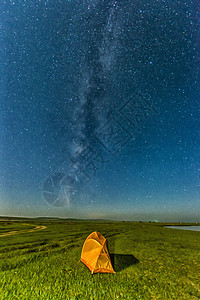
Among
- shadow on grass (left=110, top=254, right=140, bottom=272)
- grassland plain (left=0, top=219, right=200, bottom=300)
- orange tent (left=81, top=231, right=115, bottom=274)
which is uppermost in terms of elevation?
orange tent (left=81, top=231, right=115, bottom=274)

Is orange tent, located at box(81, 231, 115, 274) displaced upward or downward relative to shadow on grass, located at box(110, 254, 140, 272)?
upward

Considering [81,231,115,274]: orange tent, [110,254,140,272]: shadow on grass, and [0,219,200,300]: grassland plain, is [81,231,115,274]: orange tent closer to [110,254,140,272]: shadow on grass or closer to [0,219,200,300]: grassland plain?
[0,219,200,300]: grassland plain

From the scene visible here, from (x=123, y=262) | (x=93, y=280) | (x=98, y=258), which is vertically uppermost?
(x=98, y=258)

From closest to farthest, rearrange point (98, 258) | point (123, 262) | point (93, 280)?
point (93, 280) < point (98, 258) < point (123, 262)

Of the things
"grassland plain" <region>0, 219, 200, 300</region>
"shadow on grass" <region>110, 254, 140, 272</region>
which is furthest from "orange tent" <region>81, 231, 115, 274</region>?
"shadow on grass" <region>110, 254, 140, 272</region>

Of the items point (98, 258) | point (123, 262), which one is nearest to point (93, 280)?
point (98, 258)

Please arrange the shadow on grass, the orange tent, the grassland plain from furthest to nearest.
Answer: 1. the shadow on grass
2. the orange tent
3. the grassland plain

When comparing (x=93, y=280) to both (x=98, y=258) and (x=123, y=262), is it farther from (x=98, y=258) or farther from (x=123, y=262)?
(x=123, y=262)

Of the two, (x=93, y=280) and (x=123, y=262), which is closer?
(x=93, y=280)

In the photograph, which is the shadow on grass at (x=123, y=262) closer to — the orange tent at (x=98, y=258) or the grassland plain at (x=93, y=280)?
the grassland plain at (x=93, y=280)

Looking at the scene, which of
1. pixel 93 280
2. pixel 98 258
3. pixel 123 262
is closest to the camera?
pixel 93 280

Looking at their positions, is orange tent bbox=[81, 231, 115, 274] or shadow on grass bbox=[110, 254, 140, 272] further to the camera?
shadow on grass bbox=[110, 254, 140, 272]

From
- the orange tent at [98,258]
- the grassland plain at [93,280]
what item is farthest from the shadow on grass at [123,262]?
the orange tent at [98,258]

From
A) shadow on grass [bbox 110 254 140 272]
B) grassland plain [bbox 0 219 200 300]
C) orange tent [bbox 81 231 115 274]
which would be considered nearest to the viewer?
grassland plain [bbox 0 219 200 300]
